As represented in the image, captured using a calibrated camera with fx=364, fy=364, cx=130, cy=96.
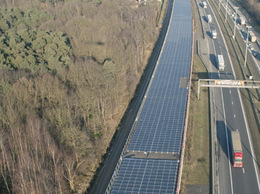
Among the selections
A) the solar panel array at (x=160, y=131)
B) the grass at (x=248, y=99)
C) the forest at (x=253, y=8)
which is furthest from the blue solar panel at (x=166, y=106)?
the forest at (x=253, y=8)

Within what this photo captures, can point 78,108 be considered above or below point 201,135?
above

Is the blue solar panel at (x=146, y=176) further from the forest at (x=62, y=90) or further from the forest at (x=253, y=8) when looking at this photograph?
the forest at (x=253, y=8)

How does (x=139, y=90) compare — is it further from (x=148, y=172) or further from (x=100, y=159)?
(x=148, y=172)

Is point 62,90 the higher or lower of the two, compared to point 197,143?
higher

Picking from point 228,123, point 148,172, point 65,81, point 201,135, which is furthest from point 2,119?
point 228,123

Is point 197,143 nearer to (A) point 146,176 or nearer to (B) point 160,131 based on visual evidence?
(B) point 160,131

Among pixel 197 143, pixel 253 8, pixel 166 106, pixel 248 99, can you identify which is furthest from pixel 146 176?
pixel 253 8
